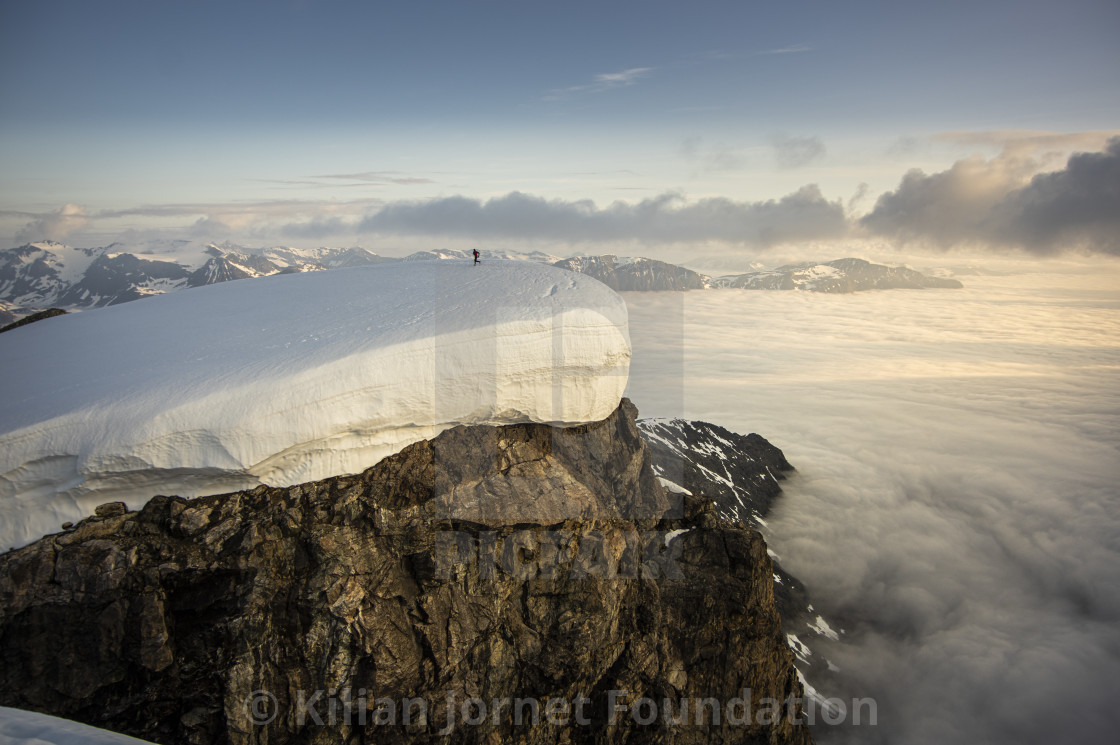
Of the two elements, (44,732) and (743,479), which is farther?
(743,479)

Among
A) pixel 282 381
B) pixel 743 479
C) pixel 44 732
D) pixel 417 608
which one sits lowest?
pixel 743 479

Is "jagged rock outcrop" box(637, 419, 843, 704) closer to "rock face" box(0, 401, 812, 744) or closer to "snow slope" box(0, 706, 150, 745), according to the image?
"rock face" box(0, 401, 812, 744)

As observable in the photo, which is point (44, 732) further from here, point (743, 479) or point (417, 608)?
point (743, 479)

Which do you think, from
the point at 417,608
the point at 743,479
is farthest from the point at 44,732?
the point at 743,479

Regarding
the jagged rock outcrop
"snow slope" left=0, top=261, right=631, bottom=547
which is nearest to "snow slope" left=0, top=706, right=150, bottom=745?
"snow slope" left=0, top=261, right=631, bottom=547

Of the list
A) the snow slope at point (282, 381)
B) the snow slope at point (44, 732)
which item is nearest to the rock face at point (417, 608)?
the snow slope at point (282, 381)

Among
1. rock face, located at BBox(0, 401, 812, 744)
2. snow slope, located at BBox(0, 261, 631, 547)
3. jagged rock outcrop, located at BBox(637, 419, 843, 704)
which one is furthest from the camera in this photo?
jagged rock outcrop, located at BBox(637, 419, 843, 704)

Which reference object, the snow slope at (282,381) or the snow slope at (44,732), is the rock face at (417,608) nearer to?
the snow slope at (282,381)
